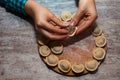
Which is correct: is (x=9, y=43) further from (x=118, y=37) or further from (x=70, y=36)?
(x=118, y=37)

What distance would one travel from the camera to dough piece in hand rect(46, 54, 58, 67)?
104cm

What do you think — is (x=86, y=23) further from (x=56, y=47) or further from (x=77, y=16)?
(x=56, y=47)

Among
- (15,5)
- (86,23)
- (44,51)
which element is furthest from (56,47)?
(15,5)

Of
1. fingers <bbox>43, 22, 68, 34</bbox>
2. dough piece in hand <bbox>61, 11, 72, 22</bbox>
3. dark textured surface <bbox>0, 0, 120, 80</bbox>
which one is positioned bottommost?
A: dark textured surface <bbox>0, 0, 120, 80</bbox>

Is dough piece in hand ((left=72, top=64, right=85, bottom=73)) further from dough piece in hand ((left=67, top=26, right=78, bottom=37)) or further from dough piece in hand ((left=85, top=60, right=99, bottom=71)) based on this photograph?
dough piece in hand ((left=67, top=26, right=78, bottom=37))

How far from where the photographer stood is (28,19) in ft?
3.84

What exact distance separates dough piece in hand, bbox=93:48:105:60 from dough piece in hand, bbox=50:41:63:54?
0.14 m

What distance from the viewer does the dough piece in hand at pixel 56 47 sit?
1061mm

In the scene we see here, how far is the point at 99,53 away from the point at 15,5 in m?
0.41

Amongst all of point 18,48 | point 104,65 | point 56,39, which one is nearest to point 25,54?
point 18,48

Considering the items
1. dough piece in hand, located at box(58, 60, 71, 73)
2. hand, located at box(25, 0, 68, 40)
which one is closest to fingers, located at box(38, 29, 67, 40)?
hand, located at box(25, 0, 68, 40)

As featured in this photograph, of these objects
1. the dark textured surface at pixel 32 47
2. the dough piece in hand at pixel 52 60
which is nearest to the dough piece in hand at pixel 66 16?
the dark textured surface at pixel 32 47

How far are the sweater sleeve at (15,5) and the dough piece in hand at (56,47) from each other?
0.65 feet

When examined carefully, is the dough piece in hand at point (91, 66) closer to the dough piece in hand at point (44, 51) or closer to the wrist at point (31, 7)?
the dough piece in hand at point (44, 51)
